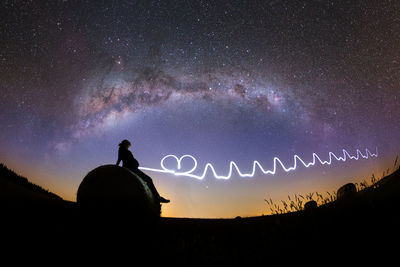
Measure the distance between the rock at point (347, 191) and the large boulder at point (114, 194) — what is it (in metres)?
9.09

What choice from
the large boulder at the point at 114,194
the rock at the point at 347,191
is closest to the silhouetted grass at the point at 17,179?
the large boulder at the point at 114,194

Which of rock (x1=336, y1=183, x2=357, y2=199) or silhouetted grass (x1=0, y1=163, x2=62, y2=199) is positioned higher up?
silhouetted grass (x1=0, y1=163, x2=62, y2=199)

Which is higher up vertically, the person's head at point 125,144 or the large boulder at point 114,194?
the person's head at point 125,144

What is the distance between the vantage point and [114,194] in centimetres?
566

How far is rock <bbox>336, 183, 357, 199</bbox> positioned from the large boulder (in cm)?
909

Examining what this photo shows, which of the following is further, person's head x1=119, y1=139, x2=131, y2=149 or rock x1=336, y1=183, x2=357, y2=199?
rock x1=336, y1=183, x2=357, y2=199

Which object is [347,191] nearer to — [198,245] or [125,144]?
[198,245]

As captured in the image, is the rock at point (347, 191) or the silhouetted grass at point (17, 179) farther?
the silhouetted grass at point (17, 179)

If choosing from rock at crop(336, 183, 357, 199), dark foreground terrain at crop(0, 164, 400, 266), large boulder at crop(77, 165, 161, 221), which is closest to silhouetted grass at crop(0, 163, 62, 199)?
dark foreground terrain at crop(0, 164, 400, 266)

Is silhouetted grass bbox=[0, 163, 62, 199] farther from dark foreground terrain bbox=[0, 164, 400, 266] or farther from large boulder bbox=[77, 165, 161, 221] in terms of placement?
large boulder bbox=[77, 165, 161, 221]

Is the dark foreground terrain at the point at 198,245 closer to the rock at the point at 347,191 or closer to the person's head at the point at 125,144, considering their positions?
the person's head at the point at 125,144

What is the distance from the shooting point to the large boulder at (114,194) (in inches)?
220

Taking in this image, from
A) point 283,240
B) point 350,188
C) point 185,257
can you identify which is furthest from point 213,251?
point 350,188

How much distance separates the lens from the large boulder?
5590 mm
